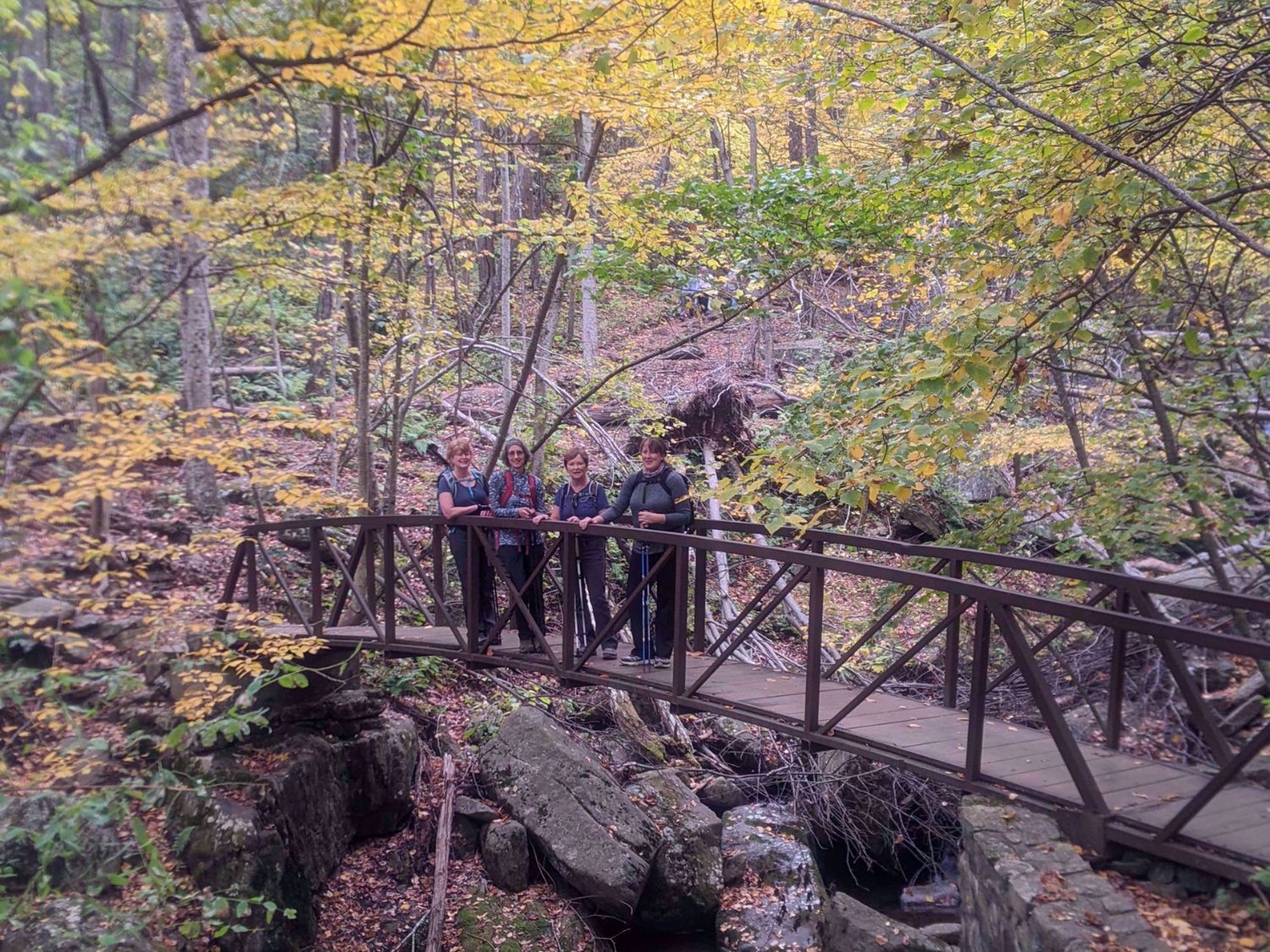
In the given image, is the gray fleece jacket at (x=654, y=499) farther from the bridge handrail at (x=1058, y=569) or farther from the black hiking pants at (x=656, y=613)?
Answer: the bridge handrail at (x=1058, y=569)

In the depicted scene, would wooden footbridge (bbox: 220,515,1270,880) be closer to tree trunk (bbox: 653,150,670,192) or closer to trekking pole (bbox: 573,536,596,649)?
trekking pole (bbox: 573,536,596,649)

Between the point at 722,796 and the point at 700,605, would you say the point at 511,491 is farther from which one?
the point at 722,796

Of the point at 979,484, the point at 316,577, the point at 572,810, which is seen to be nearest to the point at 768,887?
the point at 572,810

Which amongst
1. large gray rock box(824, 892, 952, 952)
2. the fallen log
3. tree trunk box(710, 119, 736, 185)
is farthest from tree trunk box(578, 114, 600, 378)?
large gray rock box(824, 892, 952, 952)

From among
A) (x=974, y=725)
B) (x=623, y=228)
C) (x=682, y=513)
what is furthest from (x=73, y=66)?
(x=974, y=725)

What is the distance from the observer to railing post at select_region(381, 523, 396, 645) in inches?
277

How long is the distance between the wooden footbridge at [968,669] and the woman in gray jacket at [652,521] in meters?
0.21

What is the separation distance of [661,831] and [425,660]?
11.4ft

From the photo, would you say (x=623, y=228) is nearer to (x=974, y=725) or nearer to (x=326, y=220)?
(x=326, y=220)

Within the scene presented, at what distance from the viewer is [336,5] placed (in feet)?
12.3

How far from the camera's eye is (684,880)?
24.5 ft

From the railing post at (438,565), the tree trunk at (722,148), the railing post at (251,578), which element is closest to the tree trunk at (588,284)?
the tree trunk at (722,148)

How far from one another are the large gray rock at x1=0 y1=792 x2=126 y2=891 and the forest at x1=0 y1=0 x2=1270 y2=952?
0.15 feet

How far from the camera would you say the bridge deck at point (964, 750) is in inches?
157
